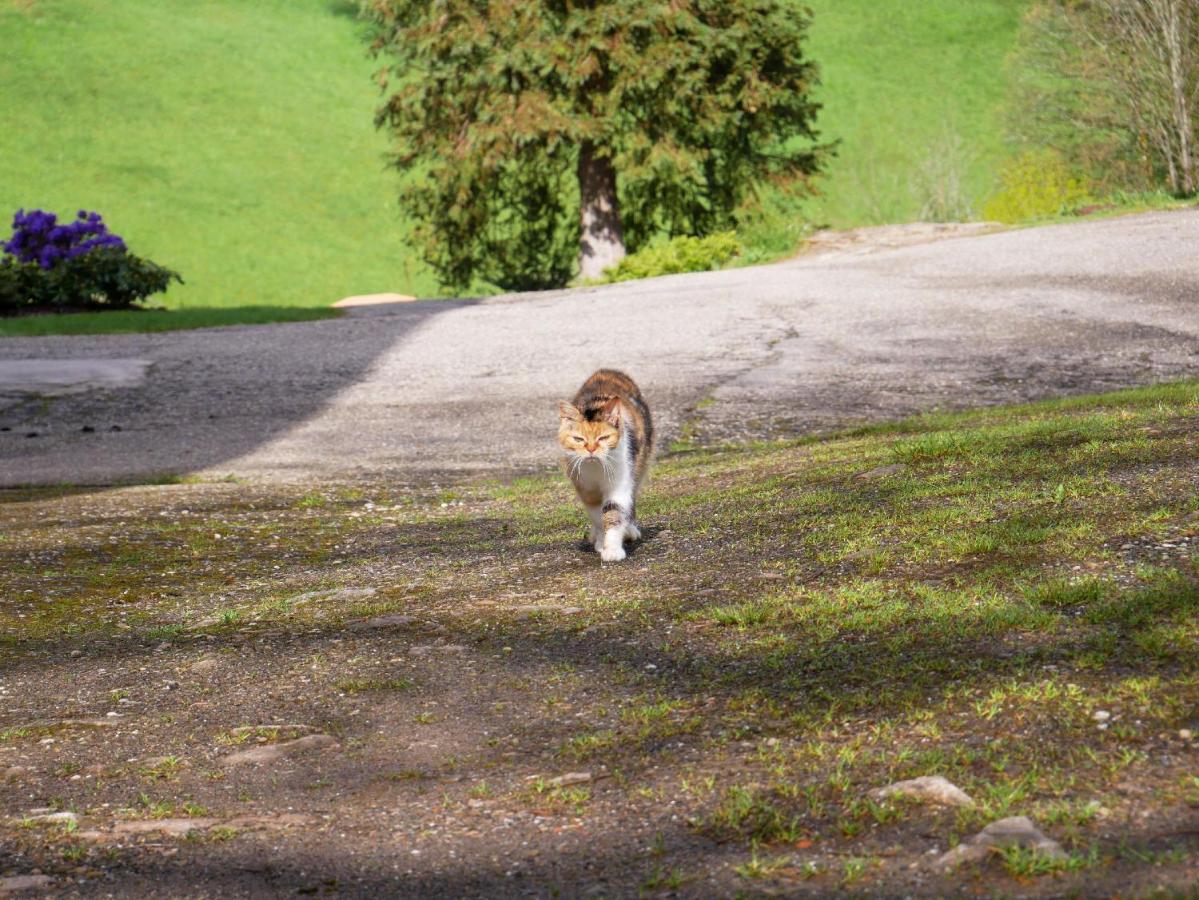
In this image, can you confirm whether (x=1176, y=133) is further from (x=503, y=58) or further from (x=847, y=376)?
(x=847, y=376)

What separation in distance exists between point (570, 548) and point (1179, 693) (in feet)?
11.1

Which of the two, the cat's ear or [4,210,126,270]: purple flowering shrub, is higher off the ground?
[4,210,126,270]: purple flowering shrub

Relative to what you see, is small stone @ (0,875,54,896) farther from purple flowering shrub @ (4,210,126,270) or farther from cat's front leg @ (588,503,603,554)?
purple flowering shrub @ (4,210,126,270)

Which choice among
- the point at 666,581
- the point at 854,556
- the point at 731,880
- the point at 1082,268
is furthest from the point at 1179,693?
the point at 1082,268

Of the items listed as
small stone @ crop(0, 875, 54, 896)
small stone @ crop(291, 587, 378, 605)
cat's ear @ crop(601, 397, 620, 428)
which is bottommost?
small stone @ crop(0, 875, 54, 896)

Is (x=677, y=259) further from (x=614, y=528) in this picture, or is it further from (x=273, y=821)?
(x=273, y=821)

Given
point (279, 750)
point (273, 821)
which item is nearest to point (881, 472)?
point (279, 750)

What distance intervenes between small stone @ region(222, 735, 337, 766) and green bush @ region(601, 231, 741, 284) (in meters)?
18.9

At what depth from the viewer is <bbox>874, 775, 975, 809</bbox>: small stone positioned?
3.28 metres

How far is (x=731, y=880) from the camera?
305cm

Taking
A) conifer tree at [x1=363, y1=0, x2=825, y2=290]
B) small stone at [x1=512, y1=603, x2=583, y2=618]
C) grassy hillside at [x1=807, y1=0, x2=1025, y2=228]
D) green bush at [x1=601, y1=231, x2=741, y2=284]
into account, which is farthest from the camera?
grassy hillside at [x1=807, y1=0, x2=1025, y2=228]

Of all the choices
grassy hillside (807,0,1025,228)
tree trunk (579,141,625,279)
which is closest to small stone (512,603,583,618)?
tree trunk (579,141,625,279)

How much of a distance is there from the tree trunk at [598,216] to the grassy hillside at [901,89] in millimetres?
11399

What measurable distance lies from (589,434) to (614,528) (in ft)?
1.45
